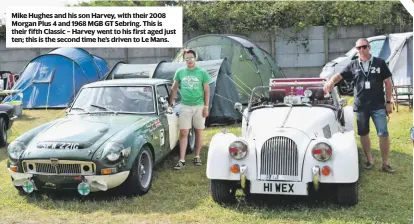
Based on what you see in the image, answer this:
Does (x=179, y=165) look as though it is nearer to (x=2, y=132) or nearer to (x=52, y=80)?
(x=2, y=132)

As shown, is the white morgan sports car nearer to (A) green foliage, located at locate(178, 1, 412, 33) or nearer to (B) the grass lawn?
(B) the grass lawn

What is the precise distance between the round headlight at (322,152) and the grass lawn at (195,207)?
56 centimetres

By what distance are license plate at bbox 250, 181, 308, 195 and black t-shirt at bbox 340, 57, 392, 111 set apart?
2.05 m

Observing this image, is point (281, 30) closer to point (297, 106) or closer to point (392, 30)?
point (392, 30)

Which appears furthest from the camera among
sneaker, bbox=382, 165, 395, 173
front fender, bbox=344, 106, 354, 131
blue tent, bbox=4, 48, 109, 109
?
blue tent, bbox=4, 48, 109, 109

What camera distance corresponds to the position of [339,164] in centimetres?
450

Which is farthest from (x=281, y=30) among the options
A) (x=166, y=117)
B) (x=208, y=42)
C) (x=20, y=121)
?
(x=166, y=117)

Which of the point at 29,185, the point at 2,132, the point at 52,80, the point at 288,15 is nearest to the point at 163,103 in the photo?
the point at 29,185

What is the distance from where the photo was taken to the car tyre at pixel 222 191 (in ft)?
16.0

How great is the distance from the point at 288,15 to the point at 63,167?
13921 mm

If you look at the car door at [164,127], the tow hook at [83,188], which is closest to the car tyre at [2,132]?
the car door at [164,127]

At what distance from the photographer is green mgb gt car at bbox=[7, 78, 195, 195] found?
4984 mm

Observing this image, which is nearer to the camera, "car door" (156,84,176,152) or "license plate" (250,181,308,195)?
"license plate" (250,181,308,195)
